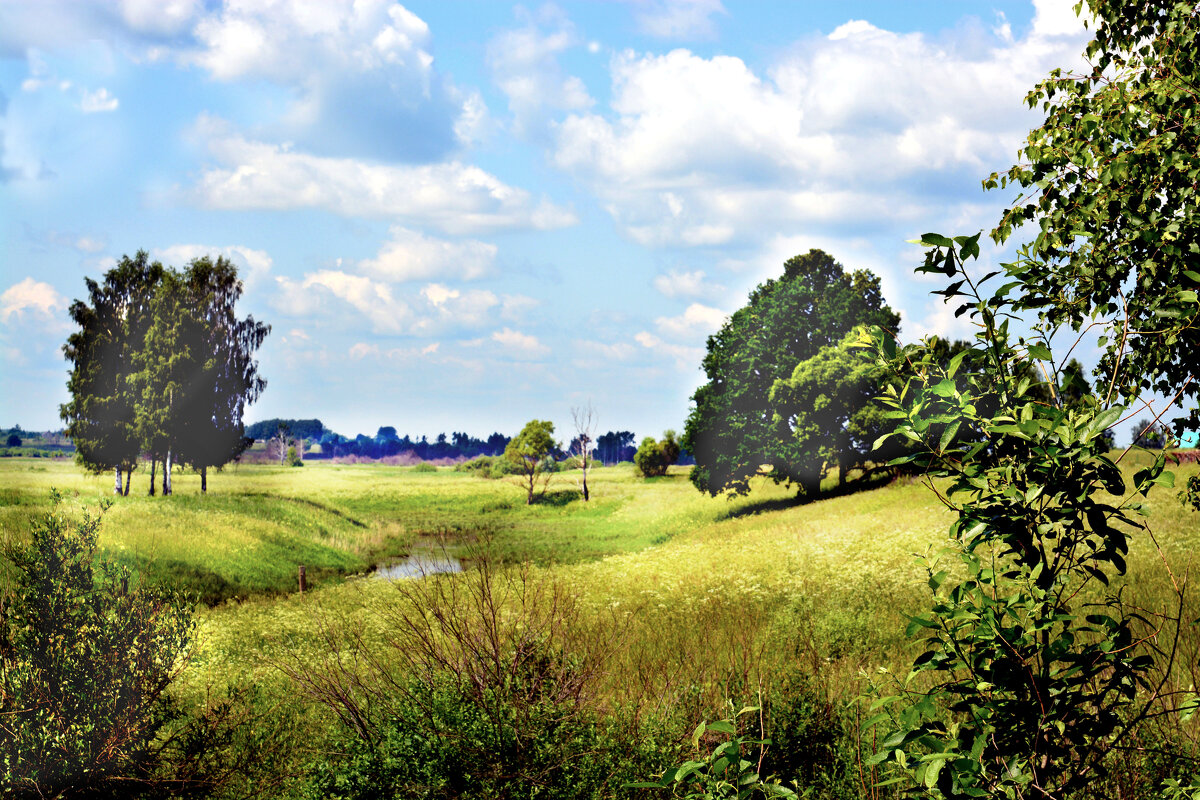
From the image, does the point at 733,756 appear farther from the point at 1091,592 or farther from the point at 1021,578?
the point at 1091,592

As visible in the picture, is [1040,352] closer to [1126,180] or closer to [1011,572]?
[1011,572]

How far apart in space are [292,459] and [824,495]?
72743mm

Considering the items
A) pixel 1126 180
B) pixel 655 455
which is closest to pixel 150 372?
pixel 1126 180

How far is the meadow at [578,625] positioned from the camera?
19.0 feet

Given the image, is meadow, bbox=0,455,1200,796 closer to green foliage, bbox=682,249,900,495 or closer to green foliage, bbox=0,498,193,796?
green foliage, bbox=0,498,193,796

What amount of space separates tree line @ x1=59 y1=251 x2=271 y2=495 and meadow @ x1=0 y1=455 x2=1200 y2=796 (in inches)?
110

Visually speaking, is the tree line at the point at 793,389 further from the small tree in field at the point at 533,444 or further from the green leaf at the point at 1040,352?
the green leaf at the point at 1040,352

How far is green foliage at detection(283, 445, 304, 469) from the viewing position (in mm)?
85125

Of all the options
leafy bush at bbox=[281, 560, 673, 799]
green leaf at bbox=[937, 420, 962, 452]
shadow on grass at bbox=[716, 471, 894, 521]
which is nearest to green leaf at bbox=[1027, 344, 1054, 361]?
green leaf at bbox=[937, 420, 962, 452]

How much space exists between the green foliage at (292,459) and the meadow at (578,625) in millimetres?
56223

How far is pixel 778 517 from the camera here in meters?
27.3

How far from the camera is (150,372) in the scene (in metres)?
29.5

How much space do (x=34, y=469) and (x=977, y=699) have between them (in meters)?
38.5

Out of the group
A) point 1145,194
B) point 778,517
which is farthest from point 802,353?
point 1145,194
